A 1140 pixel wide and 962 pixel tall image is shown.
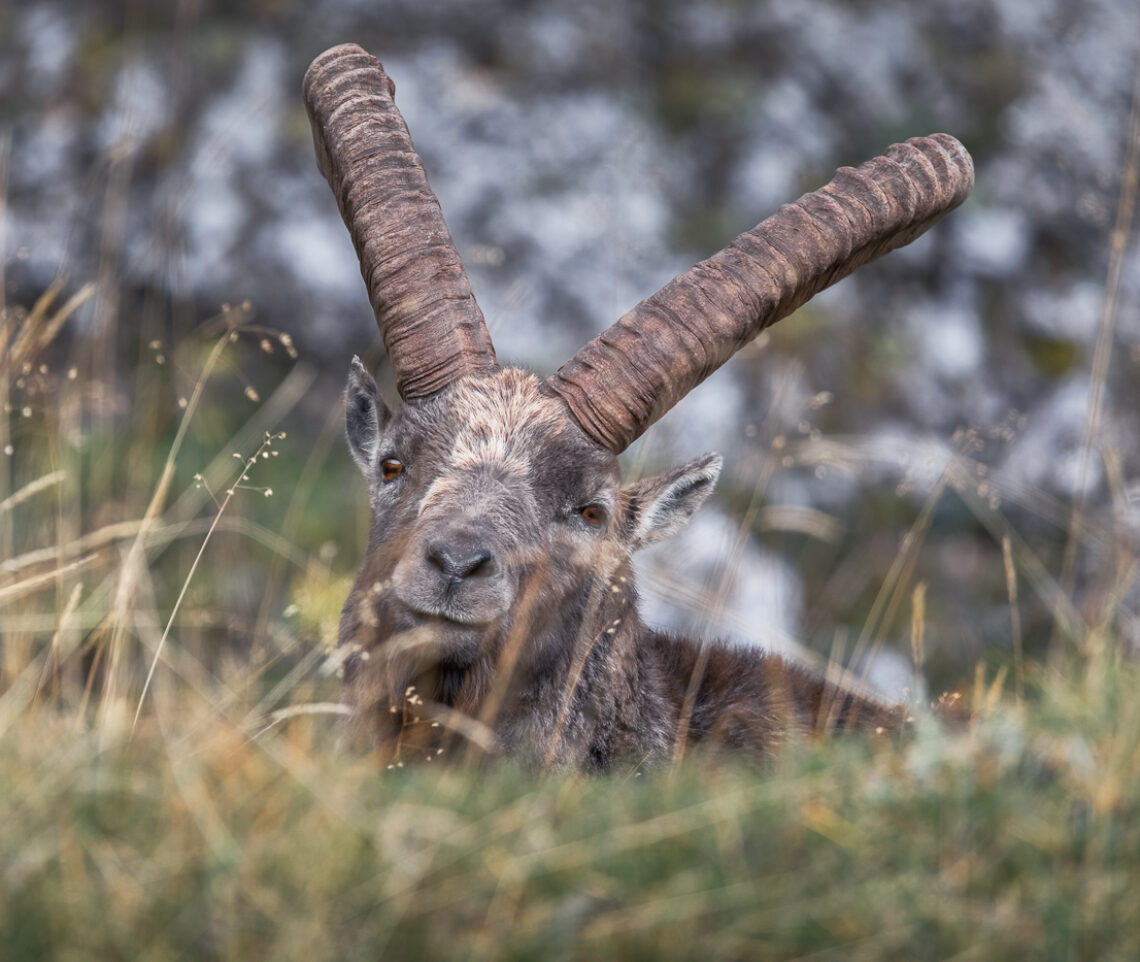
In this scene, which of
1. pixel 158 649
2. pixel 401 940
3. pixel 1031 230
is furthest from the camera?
pixel 1031 230

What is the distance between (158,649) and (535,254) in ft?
27.7

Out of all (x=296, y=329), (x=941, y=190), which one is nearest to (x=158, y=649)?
(x=941, y=190)

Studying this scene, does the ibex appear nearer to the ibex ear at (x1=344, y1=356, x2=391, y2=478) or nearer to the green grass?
the ibex ear at (x1=344, y1=356, x2=391, y2=478)

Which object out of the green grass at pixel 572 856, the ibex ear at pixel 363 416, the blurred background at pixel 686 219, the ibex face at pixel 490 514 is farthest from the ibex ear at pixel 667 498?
the blurred background at pixel 686 219

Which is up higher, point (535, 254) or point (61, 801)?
point (535, 254)

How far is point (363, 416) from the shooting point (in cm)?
598

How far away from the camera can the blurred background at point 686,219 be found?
428 inches

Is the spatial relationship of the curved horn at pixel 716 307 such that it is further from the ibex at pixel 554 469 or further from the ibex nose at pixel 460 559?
the ibex nose at pixel 460 559

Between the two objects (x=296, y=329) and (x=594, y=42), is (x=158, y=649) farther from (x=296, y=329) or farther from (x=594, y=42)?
(x=594, y=42)

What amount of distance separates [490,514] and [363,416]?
1.47 metres

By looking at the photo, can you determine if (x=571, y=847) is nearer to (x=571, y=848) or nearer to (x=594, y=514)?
(x=571, y=848)

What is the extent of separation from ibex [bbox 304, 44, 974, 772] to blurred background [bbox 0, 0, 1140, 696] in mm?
4686

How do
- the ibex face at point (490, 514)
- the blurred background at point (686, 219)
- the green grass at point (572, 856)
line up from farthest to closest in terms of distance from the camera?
the blurred background at point (686, 219)
the ibex face at point (490, 514)
the green grass at point (572, 856)

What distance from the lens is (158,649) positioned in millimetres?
3549
